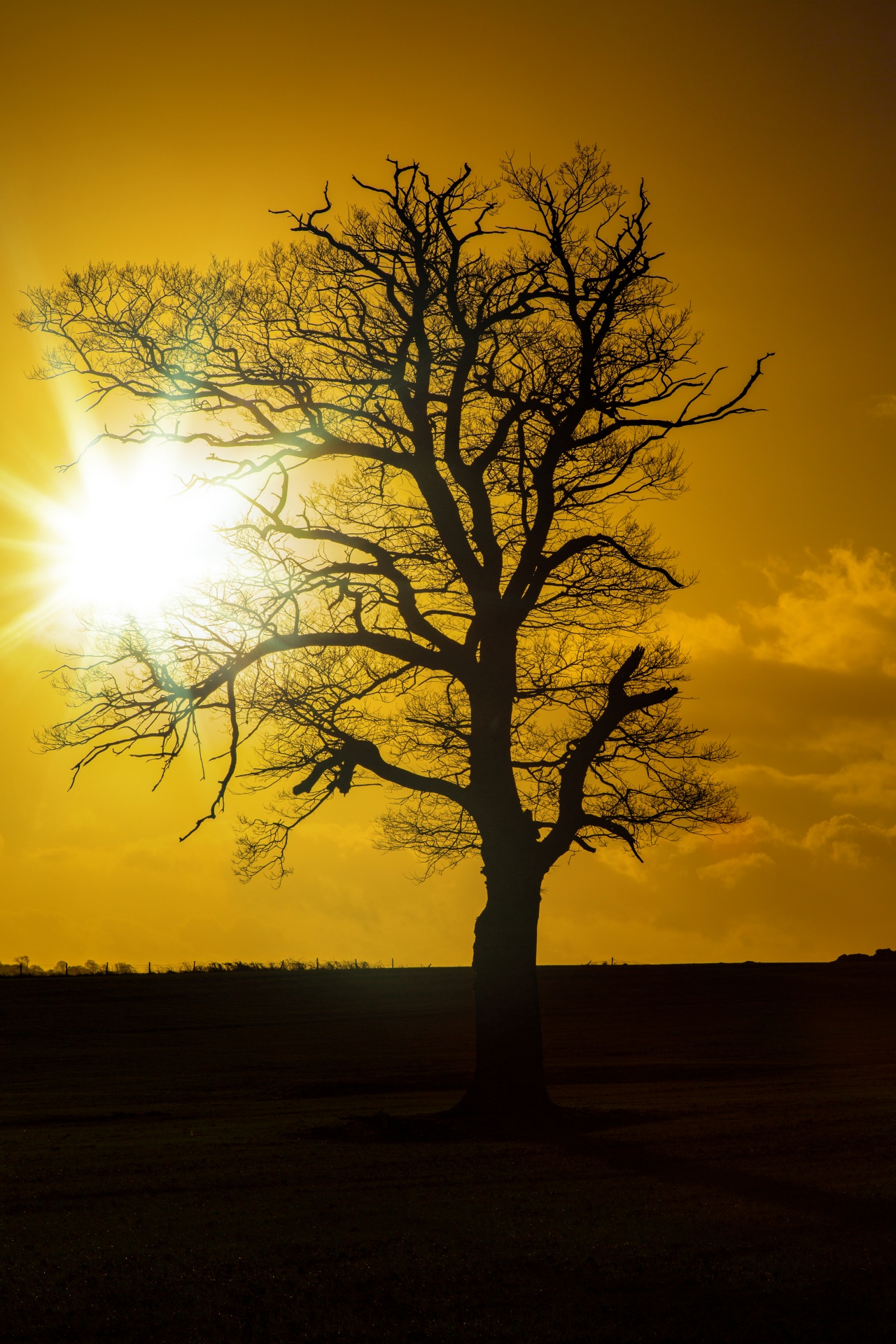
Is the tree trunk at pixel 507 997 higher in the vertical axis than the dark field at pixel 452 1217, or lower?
higher

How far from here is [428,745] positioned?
58.7ft

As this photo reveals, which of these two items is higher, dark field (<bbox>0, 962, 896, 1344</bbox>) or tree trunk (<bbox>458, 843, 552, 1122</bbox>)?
tree trunk (<bbox>458, 843, 552, 1122</bbox>)

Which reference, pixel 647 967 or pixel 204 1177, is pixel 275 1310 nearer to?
pixel 204 1177

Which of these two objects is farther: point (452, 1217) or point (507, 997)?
point (507, 997)

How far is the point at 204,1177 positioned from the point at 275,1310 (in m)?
4.30

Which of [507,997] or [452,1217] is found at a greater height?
[507,997]

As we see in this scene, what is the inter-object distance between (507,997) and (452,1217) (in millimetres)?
6347

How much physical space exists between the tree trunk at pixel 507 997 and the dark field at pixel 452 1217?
4.23ft

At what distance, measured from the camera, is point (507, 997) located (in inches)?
625

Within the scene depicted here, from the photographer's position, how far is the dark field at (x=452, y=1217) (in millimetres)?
7426

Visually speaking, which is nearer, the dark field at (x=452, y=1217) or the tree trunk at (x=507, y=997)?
the dark field at (x=452, y=1217)

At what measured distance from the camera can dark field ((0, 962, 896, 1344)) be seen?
743cm

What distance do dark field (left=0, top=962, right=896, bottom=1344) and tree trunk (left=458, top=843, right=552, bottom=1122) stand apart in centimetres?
129

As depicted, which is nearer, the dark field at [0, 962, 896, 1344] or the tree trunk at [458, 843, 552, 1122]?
the dark field at [0, 962, 896, 1344]
